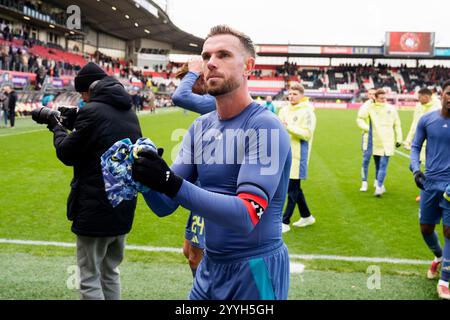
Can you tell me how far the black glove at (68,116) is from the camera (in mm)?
Answer: 3514

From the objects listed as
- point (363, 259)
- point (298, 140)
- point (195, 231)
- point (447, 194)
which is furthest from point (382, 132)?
point (195, 231)

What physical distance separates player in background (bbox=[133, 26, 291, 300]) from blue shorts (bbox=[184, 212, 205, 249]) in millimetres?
1236

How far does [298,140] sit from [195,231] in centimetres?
360

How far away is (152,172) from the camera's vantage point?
1768mm

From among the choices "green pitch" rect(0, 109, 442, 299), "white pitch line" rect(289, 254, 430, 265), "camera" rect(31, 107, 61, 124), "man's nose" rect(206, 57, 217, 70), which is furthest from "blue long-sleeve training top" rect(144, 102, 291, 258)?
"white pitch line" rect(289, 254, 430, 265)

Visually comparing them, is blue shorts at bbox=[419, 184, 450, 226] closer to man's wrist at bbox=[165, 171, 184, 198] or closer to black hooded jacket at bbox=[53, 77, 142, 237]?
black hooded jacket at bbox=[53, 77, 142, 237]

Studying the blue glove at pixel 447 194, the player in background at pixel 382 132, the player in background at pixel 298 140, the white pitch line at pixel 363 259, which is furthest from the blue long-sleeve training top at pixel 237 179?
the player in background at pixel 382 132

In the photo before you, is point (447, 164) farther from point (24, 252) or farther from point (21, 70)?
point (21, 70)

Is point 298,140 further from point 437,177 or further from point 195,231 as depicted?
point 195,231

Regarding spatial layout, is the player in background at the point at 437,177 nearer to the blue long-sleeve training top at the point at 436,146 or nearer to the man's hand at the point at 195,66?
the blue long-sleeve training top at the point at 436,146

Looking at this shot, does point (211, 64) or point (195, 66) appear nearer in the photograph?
point (211, 64)

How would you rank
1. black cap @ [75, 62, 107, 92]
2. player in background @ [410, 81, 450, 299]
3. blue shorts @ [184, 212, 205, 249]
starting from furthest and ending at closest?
player in background @ [410, 81, 450, 299], blue shorts @ [184, 212, 205, 249], black cap @ [75, 62, 107, 92]

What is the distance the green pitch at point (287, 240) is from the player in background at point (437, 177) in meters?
0.42

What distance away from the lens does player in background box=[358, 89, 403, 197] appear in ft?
30.6
